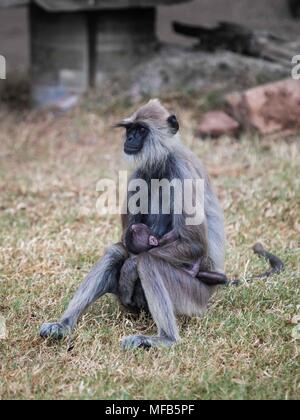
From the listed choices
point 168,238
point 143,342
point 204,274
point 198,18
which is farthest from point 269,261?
point 198,18

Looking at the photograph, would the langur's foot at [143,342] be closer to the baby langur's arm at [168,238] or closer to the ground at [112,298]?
the ground at [112,298]

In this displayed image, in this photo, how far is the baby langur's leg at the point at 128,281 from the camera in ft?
14.3

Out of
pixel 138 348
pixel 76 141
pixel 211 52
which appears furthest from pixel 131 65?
pixel 138 348

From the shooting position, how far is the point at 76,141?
9.41 m

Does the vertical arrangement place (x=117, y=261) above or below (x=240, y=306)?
above

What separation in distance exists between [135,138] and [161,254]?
0.71 m

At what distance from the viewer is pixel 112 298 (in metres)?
5.02

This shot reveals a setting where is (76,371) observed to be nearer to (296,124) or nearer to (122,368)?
(122,368)

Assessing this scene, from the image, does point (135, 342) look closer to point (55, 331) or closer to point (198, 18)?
point (55, 331)

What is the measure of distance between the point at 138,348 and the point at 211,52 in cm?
699

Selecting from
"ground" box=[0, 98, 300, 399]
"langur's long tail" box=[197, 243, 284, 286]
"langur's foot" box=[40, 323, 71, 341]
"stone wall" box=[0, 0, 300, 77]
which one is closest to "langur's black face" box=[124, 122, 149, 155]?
"langur's long tail" box=[197, 243, 284, 286]

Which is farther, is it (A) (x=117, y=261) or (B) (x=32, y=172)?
(B) (x=32, y=172)

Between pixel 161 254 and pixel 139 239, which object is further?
pixel 139 239

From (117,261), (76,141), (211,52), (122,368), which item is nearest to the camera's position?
(122,368)
